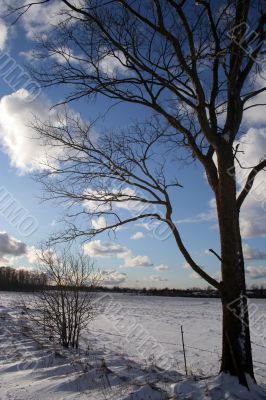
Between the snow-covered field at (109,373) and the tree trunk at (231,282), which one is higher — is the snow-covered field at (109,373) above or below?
below

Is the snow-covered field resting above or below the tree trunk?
below

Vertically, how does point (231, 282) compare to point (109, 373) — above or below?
above

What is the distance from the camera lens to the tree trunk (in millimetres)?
6395

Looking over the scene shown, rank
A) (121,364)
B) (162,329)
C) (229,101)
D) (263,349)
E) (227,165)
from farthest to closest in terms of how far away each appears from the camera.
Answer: (162,329)
(263,349)
(121,364)
(229,101)
(227,165)

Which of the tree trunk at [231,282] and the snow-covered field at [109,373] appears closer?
the snow-covered field at [109,373]

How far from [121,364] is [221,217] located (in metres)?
5.10

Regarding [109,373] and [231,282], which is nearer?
[231,282]

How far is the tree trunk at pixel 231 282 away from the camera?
252 inches

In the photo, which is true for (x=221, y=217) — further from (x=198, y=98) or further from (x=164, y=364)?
(x=164, y=364)

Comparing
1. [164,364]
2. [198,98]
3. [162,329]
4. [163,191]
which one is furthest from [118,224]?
[162,329]

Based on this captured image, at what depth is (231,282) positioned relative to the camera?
6.70 meters

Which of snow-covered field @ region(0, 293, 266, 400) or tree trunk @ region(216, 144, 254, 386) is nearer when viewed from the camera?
snow-covered field @ region(0, 293, 266, 400)

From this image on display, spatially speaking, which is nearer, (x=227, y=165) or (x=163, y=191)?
(x=227, y=165)

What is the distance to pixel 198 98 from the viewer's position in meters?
7.37
